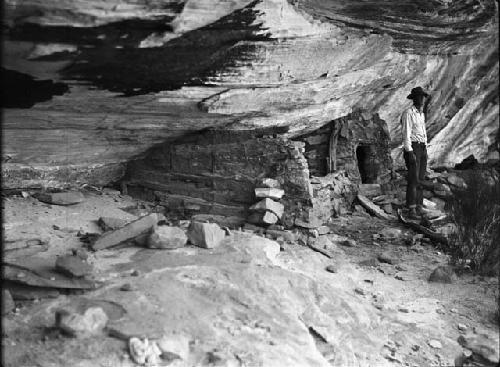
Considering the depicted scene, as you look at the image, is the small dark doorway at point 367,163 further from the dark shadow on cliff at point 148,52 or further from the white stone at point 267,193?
the dark shadow on cliff at point 148,52

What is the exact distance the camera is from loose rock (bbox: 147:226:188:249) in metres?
4.86

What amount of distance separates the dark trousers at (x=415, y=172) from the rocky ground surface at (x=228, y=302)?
3.65 ft

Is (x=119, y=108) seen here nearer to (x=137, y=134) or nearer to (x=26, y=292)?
(x=137, y=134)

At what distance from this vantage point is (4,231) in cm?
492

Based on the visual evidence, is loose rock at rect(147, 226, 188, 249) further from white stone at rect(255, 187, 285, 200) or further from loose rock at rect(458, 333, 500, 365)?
loose rock at rect(458, 333, 500, 365)

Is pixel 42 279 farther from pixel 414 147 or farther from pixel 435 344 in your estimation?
→ pixel 414 147

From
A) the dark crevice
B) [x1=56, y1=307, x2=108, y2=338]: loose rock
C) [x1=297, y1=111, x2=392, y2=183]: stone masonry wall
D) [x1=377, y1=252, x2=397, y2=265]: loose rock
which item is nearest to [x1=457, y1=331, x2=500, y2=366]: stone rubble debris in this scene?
[x1=377, y1=252, x2=397, y2=265]: loose rock

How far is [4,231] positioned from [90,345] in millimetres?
1985

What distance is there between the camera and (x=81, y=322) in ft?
11.4

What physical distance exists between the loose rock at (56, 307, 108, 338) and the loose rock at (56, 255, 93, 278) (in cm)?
52

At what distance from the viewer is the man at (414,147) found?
22.9ft

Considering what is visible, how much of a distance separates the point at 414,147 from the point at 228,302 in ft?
13.3

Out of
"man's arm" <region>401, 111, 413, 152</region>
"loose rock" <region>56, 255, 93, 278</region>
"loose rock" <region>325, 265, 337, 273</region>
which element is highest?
"man's arm" <region>401, 111, 413, 152</region>

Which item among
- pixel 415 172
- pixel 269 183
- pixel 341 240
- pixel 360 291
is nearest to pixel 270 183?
pixel 269 183
